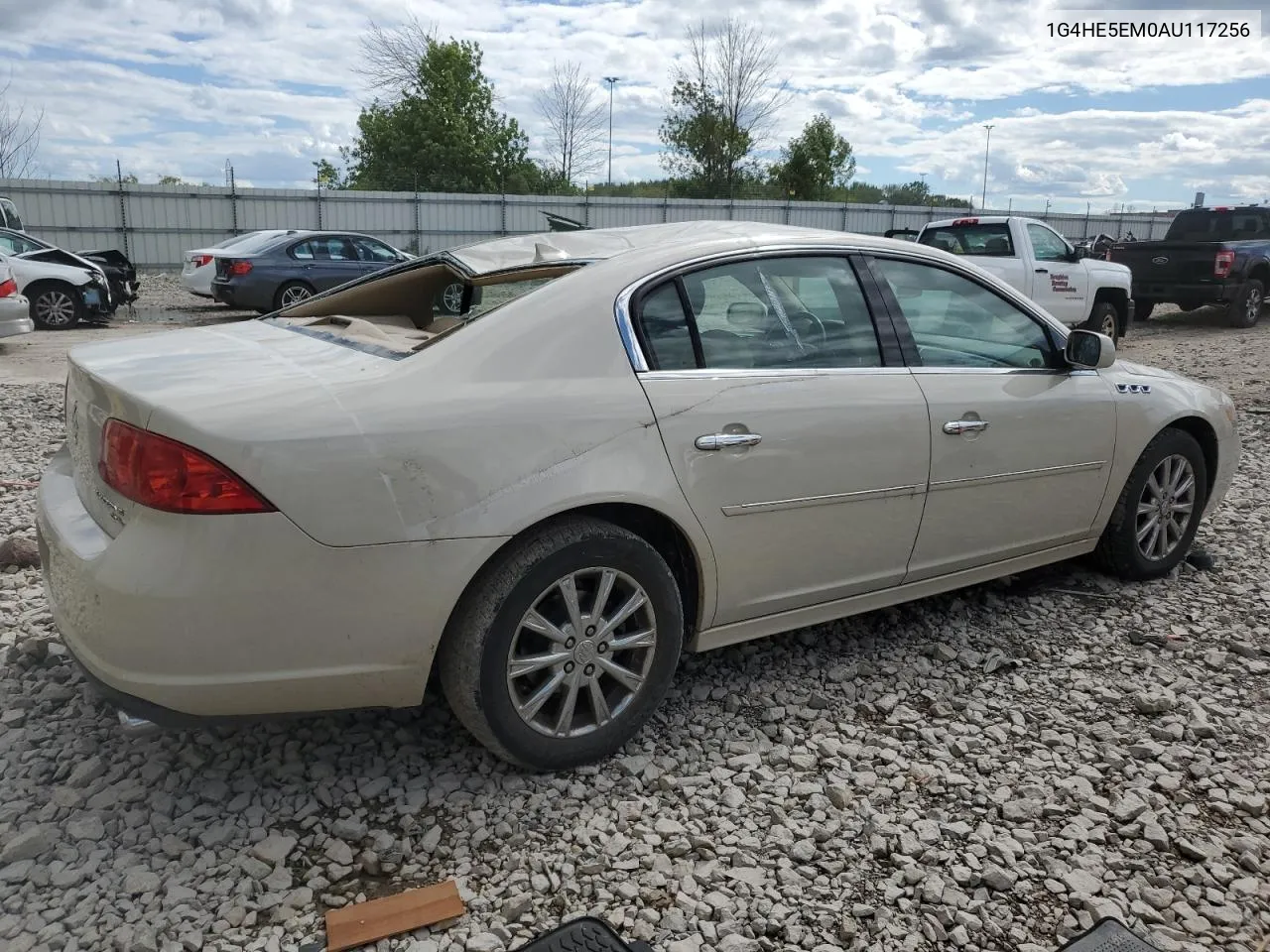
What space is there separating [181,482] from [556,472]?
2.94 ft

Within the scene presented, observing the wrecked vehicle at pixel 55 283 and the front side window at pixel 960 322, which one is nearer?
the front side window at pixel 960 322

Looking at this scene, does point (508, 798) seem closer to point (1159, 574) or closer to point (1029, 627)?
point (1029, 627)

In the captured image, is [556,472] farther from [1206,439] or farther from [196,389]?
[1206,439]

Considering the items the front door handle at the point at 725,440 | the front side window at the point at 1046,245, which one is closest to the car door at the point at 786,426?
the front door handle at the point at 725,440

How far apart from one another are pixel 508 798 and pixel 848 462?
1.45m

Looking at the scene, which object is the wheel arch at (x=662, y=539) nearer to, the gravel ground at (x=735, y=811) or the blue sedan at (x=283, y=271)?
the gravel ground at (x=735, y=811)

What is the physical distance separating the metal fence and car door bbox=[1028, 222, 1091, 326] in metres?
9.57

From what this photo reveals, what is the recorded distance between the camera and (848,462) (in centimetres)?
320

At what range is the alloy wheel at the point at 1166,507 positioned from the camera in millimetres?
4379

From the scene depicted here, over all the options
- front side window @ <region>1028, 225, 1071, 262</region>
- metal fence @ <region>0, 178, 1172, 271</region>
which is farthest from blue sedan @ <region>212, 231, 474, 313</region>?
front side window @ <region>1028, 225, 1071, 262</region>

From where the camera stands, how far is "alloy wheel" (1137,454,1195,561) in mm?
4379

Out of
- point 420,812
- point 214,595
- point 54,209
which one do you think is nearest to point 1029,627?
point 420,812

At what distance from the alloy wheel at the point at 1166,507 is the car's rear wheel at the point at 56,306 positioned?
14.6 m

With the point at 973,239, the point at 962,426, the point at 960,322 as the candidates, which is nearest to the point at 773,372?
the point at 962,426
